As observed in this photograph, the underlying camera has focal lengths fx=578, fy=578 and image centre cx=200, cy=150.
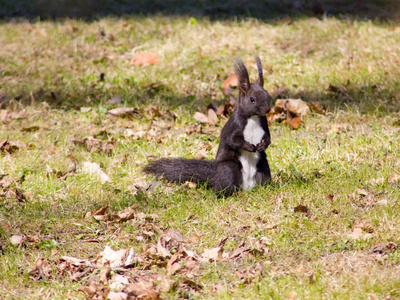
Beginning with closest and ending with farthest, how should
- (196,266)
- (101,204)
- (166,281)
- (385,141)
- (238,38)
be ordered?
(166,281) → (196,266) → (101,204) → (385,141) → (238,38)

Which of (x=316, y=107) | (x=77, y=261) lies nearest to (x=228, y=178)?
(x=77, y=261)

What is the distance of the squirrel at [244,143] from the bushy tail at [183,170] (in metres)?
0.06

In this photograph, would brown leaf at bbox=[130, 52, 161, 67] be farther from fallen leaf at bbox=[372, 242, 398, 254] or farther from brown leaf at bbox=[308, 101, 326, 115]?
fallen leaf at bbox=[372, 242, 398, 254]

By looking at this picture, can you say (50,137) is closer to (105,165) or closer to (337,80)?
(105,165)

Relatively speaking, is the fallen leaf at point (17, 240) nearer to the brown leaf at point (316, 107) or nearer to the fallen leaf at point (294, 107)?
the fallen leaf at point (294, 107)

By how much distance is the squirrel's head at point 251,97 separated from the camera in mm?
3754

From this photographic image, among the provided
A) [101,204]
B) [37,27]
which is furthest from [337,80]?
[37,27]

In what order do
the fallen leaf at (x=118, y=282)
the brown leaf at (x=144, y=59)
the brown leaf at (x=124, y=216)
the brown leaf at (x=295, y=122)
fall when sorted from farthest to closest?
1. the brown leaf at (x=144, y=59)
2. the brown leaf at (x=295, y=122)
3. the brown leaf at (x=124, y=216)
4. the fallen leaf at (x=118, y=282)

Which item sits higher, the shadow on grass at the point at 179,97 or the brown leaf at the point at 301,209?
the shadow on grass at the point at 179,97

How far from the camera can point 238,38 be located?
7.31 meters

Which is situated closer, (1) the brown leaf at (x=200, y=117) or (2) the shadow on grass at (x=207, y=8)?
(1) the brown leaf at (x=200, y=117)

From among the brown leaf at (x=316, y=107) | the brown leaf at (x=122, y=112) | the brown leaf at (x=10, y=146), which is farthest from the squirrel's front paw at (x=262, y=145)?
the brown leaf at (x=10, y=146)

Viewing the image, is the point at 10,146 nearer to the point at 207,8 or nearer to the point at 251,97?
the point at 251,97

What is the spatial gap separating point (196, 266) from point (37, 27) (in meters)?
5.92
